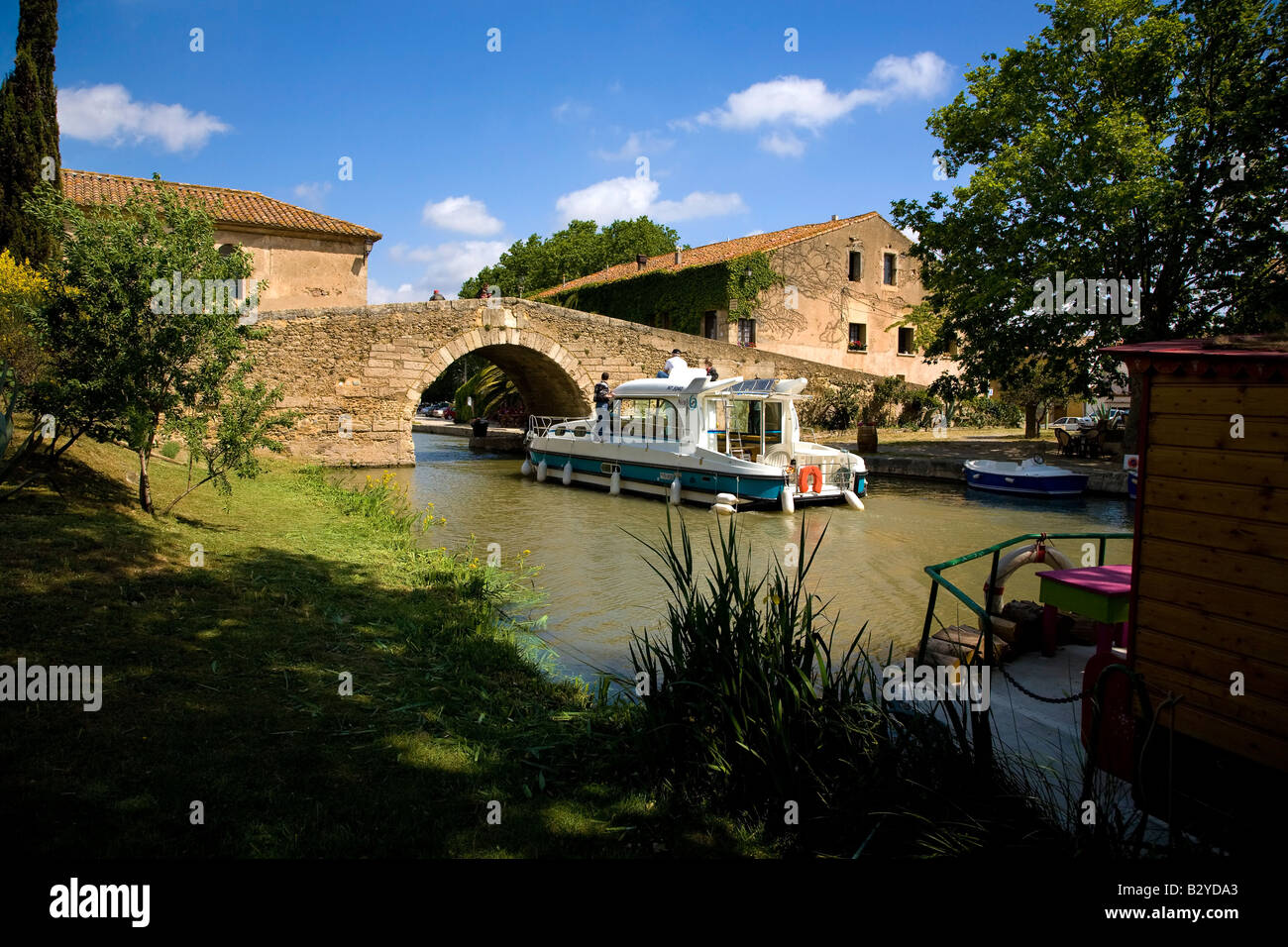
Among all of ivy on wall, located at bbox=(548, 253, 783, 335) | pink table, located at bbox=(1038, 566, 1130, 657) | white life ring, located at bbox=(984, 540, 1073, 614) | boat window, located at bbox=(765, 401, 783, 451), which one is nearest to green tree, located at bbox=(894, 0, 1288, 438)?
boat window, located at bbox=(765, 401, 783, 451)

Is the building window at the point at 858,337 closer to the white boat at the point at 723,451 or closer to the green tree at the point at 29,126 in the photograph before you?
the white boat at the point at 723,451

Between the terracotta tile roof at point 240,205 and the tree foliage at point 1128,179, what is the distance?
690 inches

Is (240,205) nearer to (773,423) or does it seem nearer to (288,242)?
(288,242)

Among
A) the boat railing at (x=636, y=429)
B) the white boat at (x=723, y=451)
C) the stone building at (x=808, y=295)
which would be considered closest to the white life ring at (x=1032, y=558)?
the white boat at (x=723, y=451)

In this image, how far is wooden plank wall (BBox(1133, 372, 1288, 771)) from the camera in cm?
267

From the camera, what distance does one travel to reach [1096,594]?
3.64 m

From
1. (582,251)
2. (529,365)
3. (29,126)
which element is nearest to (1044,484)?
(529,365)

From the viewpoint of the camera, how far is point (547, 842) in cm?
276

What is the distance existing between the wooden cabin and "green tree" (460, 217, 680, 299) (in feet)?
152

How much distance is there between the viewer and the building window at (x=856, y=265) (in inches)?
1129

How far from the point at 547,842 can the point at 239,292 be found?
80.6ft

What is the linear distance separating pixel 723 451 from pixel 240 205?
17.9 m
